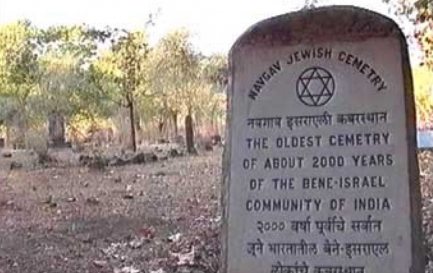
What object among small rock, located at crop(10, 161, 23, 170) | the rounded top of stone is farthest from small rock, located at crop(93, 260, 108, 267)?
small rock, located at crop(10, 161, 23, 170)

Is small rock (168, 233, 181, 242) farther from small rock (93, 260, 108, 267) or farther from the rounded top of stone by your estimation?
the rounded top of stone

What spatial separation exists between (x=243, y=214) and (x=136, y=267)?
3203 millimetres

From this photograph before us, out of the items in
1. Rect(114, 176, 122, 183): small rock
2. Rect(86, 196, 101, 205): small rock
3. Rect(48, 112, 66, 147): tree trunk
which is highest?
Rect(48, 112, 66, 147): tree trunk

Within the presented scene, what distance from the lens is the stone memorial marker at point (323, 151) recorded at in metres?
3.62

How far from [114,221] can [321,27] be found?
6177 mm

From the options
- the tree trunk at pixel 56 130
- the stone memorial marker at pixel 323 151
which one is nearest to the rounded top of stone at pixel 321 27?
the stone memorial marker at pixel 323 151

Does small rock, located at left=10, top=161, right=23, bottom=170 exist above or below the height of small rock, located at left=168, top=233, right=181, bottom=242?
above

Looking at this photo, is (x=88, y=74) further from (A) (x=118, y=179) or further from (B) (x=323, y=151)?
(B) (x=323, y=151)

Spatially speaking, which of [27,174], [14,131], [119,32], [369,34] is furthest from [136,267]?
[14,131]

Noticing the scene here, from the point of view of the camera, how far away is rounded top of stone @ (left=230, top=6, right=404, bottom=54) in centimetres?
370

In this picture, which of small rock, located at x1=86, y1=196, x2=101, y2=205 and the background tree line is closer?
small rock, located at x1=86, y1=196, x2=101, y2=205

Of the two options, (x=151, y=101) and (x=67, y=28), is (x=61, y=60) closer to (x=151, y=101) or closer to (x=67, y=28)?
(x=67, y=28)

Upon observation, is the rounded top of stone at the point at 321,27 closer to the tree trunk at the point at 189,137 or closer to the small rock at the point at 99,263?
the small rock at the point at 99,263

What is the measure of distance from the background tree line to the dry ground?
19.4 ft
